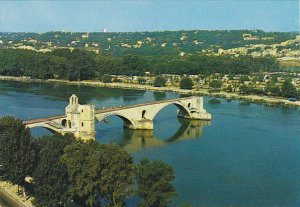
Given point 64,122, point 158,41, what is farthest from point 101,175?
point 158,41

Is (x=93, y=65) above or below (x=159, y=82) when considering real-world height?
above

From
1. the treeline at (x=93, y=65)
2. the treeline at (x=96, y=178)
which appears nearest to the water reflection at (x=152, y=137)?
the treeline at (x=96, y=178)

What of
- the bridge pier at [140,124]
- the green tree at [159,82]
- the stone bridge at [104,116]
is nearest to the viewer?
the stone bridge at [104,116]

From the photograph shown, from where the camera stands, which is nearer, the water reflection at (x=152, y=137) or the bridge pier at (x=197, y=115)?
the water reflection at (x=152, y=137)

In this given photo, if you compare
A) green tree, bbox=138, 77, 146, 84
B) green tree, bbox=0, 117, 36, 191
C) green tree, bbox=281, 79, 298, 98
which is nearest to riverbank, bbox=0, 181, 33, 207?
green tree, bbox=0, 117, 36, 191

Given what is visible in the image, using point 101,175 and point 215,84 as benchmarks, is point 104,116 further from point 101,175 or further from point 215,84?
point 215,84

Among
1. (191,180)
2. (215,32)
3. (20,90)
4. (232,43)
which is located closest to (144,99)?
(20,90)

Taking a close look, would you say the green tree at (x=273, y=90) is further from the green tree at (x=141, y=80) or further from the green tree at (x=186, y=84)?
the green tree at (x=141, y=80)
